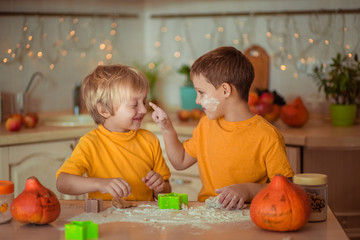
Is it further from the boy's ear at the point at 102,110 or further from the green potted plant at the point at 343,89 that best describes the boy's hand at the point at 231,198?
the green potted plant at the point at 343,89

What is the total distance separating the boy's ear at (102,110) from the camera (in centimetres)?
177

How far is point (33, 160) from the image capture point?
2707 millimetres

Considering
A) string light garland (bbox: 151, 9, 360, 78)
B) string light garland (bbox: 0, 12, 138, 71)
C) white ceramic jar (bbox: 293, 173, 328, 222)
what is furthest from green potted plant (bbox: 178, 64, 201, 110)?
white ceramic jar (bbox: 293, 173, 328, 222)

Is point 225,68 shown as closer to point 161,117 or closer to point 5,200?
point 161,117

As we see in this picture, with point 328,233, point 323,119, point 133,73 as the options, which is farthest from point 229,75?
point 323,119

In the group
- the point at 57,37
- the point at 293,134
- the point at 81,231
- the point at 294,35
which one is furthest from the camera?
the point at 57,37

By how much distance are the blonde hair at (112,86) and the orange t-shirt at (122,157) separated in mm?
89

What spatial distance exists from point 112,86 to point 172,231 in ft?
2.04

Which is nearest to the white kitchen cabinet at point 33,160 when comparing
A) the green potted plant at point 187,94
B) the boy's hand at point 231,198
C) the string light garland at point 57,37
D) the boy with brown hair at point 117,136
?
the string light garland at point 57,37

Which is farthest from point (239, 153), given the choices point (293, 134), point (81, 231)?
point (293, 134)

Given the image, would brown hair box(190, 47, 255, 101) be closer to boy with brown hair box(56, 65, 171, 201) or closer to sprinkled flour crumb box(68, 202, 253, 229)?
boy with brown hair box(56, 65, 171, 201)

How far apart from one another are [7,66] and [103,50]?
0.66 meters

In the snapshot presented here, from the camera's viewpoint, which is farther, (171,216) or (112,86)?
(112,86)

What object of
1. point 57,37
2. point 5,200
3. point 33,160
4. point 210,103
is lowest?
point 33,160
